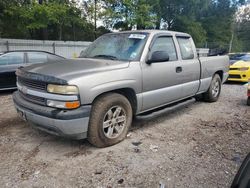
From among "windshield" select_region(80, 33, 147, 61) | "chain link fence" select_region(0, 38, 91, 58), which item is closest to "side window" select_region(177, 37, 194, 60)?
"windshield" select_region(80, 33, 147, 61)

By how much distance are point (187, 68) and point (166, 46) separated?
0.71 m

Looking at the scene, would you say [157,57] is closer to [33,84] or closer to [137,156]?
[137,156]

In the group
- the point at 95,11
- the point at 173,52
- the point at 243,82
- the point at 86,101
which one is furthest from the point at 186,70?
the point at 95,11

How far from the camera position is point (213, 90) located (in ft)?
20.1

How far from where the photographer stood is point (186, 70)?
4.66 meters

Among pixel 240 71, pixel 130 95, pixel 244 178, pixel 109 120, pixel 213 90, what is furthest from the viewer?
pixel 240 71

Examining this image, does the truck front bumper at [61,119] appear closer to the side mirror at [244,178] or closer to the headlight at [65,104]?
the headlight at [65,104]

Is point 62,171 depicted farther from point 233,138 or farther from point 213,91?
point 213,91

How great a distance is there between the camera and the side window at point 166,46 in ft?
13.6

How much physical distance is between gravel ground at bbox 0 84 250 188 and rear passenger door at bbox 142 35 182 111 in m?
0.57

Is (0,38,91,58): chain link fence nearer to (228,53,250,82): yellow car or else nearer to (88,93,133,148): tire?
(228,53,250,82): yellow car

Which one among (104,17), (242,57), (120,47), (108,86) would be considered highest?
(104,17)

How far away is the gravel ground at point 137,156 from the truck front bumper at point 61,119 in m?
0.42

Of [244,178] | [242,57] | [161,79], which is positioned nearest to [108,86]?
[161,79]
